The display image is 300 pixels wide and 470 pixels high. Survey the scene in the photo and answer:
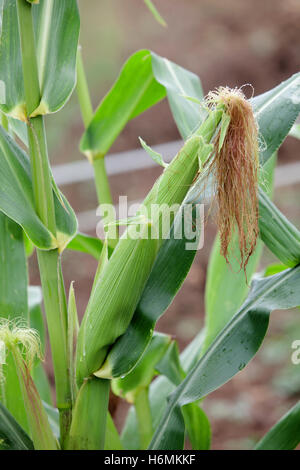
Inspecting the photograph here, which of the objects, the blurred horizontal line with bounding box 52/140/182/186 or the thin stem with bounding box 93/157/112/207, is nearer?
the thin stem with bounding box 93/157/112/207

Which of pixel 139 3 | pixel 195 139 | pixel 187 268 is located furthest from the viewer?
pixel 139 3

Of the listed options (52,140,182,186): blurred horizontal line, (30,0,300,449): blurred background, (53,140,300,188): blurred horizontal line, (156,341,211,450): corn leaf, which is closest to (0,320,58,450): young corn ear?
(156,341,211,450): corn leaf

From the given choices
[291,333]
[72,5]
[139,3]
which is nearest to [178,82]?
[72,5]

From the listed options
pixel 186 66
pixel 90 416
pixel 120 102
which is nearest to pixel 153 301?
Answer: pixel 90 416

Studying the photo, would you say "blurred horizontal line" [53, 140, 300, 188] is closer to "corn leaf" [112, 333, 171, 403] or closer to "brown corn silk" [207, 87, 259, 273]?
"corn leaf" [112, 333, 171, 403]

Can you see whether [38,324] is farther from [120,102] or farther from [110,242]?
[120,102]

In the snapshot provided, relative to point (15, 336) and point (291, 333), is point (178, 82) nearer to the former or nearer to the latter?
point (15, 336)

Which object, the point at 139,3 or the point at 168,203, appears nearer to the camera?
the point at 168,203
